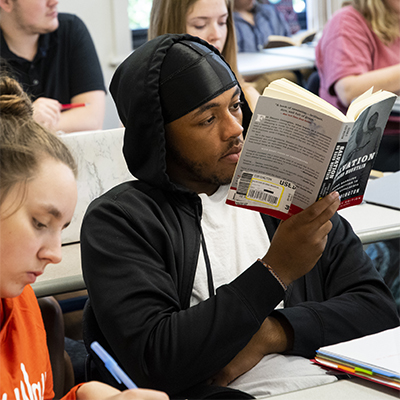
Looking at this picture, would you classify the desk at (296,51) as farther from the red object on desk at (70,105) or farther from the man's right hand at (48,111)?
the man's right hand at (48,111)

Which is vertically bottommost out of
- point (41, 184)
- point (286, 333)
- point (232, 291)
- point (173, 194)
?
point (286, 333)

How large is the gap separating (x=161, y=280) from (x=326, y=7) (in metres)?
5.98

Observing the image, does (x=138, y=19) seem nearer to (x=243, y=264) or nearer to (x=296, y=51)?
(x=296, y=51)

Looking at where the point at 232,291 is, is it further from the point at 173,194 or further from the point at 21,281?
the point at 21,281

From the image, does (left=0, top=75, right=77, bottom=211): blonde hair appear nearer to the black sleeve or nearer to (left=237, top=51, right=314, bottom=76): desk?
the black sleeve

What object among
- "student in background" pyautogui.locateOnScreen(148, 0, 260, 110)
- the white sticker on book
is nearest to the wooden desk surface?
"student in background" pyautogui.locateOnScreen(148, 0, 260, 110)

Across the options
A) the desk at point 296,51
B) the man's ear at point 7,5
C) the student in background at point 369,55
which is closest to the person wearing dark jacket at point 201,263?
the man's ear at point 7,5

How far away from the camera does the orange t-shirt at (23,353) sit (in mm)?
922

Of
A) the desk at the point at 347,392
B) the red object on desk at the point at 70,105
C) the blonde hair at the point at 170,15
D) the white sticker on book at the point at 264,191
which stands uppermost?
the blonde hair at the point at 170,15

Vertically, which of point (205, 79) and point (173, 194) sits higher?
point (205, 79)

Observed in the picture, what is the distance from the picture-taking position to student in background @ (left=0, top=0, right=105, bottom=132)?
7.96ft

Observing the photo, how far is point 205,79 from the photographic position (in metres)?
1.17

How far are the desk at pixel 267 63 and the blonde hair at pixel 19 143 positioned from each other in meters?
2.76

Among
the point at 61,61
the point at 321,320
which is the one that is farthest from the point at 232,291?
the point at 61,61
